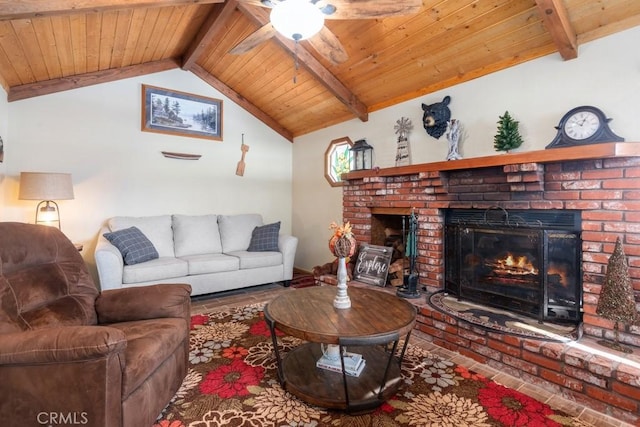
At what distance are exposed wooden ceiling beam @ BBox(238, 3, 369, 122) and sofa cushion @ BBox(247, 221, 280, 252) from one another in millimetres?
1911

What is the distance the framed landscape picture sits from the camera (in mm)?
4371

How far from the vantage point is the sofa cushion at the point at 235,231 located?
449 cm

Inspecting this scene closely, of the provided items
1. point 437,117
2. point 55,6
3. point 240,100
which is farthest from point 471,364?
point 240,100

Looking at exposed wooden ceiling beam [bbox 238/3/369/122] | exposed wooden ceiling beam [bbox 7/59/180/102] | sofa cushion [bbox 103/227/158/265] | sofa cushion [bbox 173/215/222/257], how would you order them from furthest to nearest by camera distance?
1. sofa cushion [bbox 173/215/222/257]
2. exposed wooden ceiling beam [bbox 7/59/180/102]
3. sofa cushion [bbox 103/227/158/265]
4. exposed wooden ceiling beam [bbox 238/3/369/122]

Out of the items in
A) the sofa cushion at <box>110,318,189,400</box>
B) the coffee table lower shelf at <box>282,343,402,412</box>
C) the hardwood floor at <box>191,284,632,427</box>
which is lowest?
the hardwood floor at <box>191,284,632,427</box>

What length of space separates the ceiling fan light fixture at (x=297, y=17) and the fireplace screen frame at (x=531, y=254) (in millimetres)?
2030

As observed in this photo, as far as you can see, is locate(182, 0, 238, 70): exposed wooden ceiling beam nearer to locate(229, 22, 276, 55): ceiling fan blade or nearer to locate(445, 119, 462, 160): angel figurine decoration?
locate(229, 22, 276, 55): ceiling fan blade

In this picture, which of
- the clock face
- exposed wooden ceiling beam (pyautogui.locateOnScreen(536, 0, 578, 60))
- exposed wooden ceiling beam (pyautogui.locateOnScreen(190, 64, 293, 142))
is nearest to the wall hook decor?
exposed wooden ceiling beam (pyautogui.locateOnScreen(190, 64, 293, 142))

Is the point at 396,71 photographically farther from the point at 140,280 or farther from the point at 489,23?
the point at 140,280

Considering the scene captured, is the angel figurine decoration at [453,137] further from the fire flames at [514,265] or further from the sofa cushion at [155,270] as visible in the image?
the sofa cushion at [155,270]

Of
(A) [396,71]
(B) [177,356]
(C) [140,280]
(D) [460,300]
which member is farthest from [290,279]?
(A) [396,71]

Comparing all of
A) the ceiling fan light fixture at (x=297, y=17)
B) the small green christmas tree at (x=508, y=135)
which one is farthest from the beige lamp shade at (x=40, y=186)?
the small green christmas tree at (x=508, y=135)

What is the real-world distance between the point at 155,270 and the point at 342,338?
2.61 metres

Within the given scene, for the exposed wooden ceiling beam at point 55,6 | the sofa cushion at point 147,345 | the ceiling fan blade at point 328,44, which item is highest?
the exposed wooden ceiling beam at point 55,6
